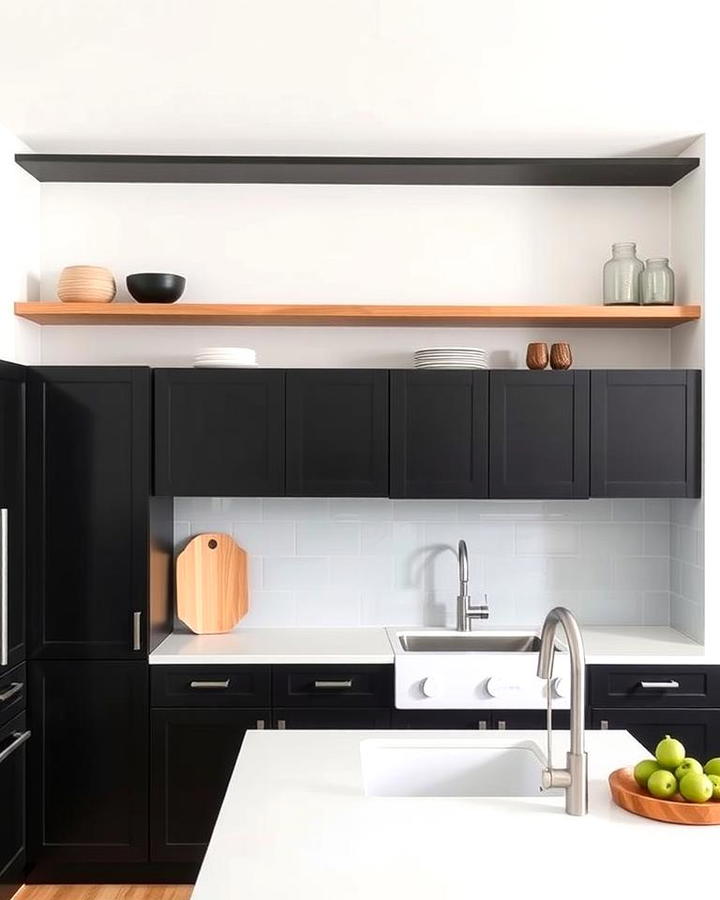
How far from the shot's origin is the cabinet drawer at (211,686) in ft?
11.8

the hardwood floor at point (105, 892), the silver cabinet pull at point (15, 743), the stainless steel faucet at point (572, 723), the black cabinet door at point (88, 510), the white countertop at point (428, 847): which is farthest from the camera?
the black cabinet door at point (88, 510)

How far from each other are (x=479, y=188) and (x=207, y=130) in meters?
1.25

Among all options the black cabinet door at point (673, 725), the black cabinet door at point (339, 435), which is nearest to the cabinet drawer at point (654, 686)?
the black cabinet door at point (673, 725)

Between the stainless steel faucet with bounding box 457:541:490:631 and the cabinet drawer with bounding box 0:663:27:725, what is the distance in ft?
5.86

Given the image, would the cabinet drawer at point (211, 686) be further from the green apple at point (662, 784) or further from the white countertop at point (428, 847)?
the green apple at point (662, 784)

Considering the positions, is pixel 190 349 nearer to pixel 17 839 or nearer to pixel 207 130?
pixel 207 130

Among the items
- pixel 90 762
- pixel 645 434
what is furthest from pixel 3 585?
pixel 645 434

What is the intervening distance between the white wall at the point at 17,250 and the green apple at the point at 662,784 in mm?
2857

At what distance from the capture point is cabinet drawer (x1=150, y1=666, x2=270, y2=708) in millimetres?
3586

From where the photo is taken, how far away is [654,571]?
4188 millimetres

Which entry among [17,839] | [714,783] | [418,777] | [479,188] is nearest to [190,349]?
[479,188]

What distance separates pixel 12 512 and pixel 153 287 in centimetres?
107

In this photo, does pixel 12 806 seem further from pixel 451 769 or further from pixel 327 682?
pixel 451 769

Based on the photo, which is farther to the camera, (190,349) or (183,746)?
(190,349)
